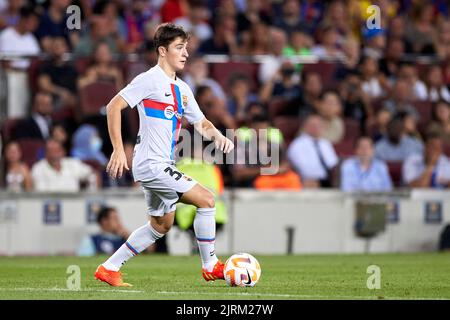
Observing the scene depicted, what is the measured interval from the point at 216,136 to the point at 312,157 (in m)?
7.91

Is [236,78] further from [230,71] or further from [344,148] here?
[344,148]

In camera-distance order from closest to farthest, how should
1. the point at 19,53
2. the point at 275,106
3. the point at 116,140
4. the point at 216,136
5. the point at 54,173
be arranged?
the point at 116,140 → the point at 216,136 → the point at 54,173 → the point at 19,53 → the point at 275,106

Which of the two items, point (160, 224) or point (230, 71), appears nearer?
point (160, 224)

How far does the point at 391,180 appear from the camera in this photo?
60.8 ft

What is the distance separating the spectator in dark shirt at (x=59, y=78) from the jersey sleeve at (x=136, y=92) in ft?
26.3

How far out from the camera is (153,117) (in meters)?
9.70

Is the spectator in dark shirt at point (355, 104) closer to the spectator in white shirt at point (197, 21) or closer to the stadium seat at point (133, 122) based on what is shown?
the spectator in white shirt at point (197, 21)

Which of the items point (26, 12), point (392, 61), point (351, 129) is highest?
point (26, 12)

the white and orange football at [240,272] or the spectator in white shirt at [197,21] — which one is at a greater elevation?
the spectator in white shirt at [197,21]

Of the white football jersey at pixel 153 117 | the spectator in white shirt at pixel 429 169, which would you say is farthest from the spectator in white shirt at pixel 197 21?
the white football jersey at pixel 153 117

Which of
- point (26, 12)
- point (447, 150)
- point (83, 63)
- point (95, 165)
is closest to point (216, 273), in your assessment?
point (95, 165)

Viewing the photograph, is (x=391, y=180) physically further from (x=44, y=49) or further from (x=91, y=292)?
(x=91, y=292)

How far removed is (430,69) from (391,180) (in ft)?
9.67

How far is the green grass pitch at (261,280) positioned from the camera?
8.95 meters
